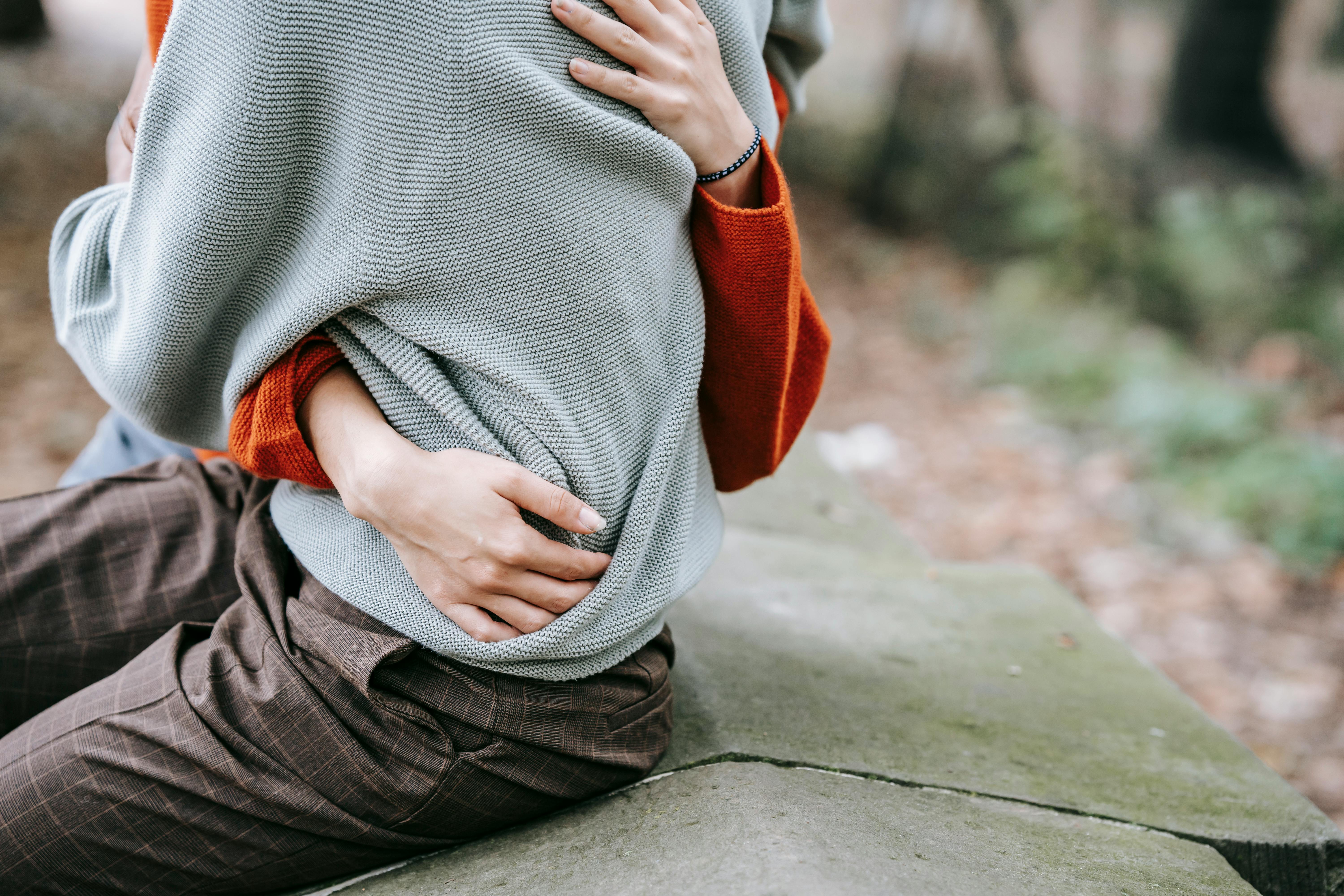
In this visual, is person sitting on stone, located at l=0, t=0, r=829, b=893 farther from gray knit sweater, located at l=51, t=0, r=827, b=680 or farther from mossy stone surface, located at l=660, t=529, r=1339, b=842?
mossy stone surface, located at l=660, t=529, r=1339, b=842

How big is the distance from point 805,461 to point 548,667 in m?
2.04

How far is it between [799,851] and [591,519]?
480 millimetres

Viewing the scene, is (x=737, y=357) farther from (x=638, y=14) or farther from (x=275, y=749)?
(x=275, y=749)

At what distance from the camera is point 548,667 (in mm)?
1215

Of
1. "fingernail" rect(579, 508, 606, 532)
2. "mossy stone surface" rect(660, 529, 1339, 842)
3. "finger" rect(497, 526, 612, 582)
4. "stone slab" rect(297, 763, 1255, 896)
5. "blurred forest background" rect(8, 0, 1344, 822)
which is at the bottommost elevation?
"blurred forest background" rect(8, 0, 1344, 822)

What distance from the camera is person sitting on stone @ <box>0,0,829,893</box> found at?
1046mm

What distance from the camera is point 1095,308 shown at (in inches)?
241

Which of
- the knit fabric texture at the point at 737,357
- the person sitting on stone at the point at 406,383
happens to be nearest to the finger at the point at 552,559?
the person sitting on stone at the point at 406,383

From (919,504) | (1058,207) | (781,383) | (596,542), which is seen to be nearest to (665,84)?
(781,383)

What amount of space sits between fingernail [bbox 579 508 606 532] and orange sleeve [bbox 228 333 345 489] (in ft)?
1.17

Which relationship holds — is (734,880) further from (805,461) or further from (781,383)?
(805,461)

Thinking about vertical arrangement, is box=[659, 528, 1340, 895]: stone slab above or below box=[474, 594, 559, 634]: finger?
below

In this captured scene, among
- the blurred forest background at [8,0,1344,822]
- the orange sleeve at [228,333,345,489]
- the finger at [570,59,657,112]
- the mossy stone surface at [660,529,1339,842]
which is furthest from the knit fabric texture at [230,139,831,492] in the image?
the blurred forest background at [8,0,1344,822]

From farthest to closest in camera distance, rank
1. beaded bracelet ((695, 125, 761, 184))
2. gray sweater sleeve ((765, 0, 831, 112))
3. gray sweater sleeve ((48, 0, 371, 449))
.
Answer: gray sweater sleeve ((765, 0, 831, 112))
beaded bracelet ((695, 125, 761, 184))
gray sweater sleeve ((48, 0, 371, 449))
